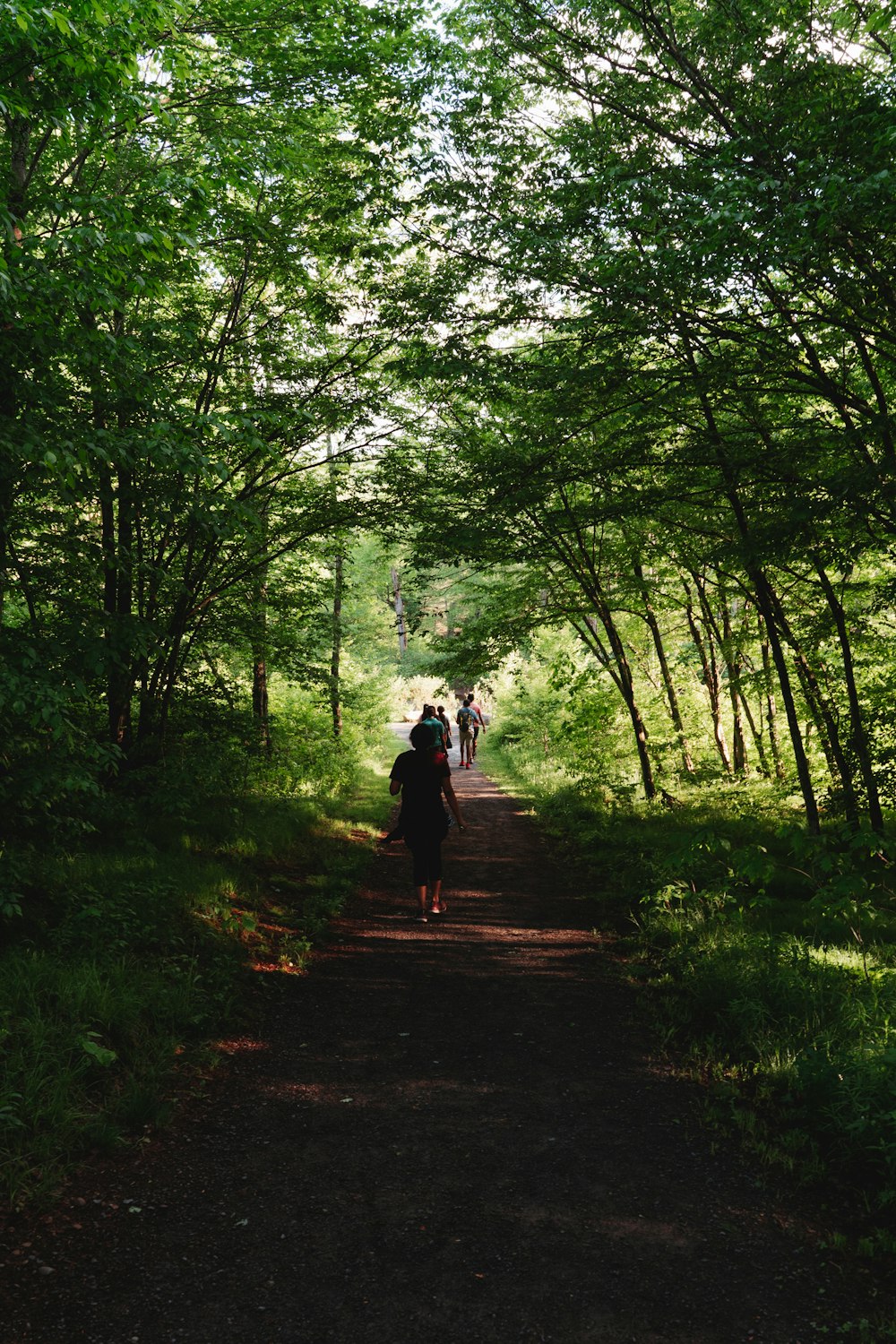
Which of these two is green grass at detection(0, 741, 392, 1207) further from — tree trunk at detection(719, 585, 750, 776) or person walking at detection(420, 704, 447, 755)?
tree trunk at detection(719, 585, 750, 776)

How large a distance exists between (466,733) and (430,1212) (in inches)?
758

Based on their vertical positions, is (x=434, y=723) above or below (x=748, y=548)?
below

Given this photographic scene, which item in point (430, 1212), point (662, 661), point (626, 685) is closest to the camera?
point (430, 1212)

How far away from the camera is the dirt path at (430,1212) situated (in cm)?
280

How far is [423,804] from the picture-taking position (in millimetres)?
8016

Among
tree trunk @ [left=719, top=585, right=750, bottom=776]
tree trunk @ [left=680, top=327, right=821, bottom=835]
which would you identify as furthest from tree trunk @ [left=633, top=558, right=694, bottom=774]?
tree trunk @ [left=680, top=327, right=821, bottom=835]

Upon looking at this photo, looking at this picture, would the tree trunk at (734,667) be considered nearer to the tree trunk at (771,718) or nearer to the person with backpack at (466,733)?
the tree trunk at (771,718)

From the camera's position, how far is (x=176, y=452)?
5.16 metres

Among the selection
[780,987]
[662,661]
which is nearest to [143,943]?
[780,987]

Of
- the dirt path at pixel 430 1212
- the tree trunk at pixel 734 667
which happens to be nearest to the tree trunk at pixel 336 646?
the tree trunk at pixel 734 667

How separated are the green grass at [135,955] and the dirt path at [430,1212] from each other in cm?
31

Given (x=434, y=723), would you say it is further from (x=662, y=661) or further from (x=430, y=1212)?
(x=662, y=661)

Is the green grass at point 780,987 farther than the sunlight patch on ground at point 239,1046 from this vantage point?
No

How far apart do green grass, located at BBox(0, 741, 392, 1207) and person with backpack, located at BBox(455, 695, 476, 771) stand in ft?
34.7
